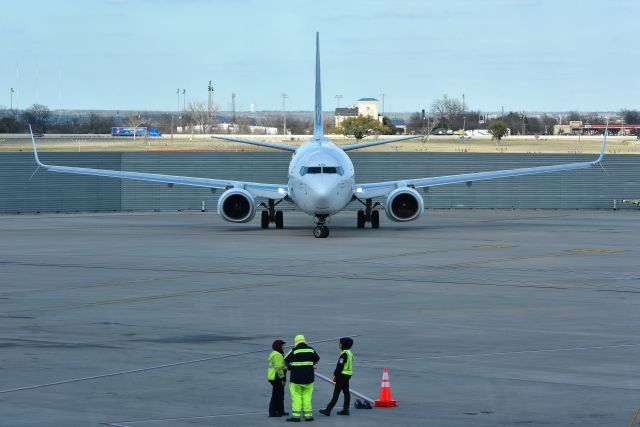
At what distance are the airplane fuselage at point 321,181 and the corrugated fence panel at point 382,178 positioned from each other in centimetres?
2579

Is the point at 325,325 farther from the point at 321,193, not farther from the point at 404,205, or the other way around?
the point at 404,205

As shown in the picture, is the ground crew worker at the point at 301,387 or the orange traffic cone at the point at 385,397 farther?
the orange traffic cone at the point at 385,397

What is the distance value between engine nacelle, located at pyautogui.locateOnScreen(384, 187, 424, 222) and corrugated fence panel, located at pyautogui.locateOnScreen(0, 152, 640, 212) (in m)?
22.8

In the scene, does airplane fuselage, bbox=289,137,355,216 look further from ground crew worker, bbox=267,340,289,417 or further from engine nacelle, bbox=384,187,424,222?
ground crew worker, bbox=267,340,289,417

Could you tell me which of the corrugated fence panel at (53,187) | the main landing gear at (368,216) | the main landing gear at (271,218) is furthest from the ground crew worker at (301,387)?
the corrugated fence panel at (53,187)

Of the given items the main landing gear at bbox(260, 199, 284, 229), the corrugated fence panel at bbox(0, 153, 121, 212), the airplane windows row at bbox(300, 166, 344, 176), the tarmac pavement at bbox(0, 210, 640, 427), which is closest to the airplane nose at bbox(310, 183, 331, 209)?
the airplane windows row at bbox(300, 166, 344, 176)

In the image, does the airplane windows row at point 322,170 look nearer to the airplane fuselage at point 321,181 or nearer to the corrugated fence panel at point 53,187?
the airplane fuselage at point 321,181

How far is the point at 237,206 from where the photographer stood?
51125 millimetres

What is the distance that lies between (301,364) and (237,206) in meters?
35.9

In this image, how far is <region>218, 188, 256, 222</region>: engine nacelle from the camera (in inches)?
1987

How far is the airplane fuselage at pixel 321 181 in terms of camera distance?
45750 millimetres

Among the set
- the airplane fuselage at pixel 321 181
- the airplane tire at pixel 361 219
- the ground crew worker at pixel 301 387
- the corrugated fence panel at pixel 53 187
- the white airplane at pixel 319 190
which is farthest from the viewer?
the corrugated fence panel at pixel 53 187

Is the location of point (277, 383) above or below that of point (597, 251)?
above

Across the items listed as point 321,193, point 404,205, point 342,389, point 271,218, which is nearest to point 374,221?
point 404,205
